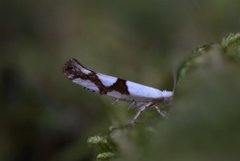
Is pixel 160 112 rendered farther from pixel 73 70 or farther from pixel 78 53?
pixel 78 53

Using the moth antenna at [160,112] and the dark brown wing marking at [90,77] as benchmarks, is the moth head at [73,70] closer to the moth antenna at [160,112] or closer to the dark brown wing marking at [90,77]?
the dark brown wing marking at [90,77]

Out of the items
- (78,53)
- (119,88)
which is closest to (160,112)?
(119,88)

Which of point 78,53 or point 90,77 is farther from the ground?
point 78,53

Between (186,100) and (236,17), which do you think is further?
(236,17)

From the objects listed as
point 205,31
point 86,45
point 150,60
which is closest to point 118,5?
point 86,45

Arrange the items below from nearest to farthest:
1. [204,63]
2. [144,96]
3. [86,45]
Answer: [204,63] < [144,96] < [86,45]

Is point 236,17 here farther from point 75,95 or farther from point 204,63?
point 204,63
